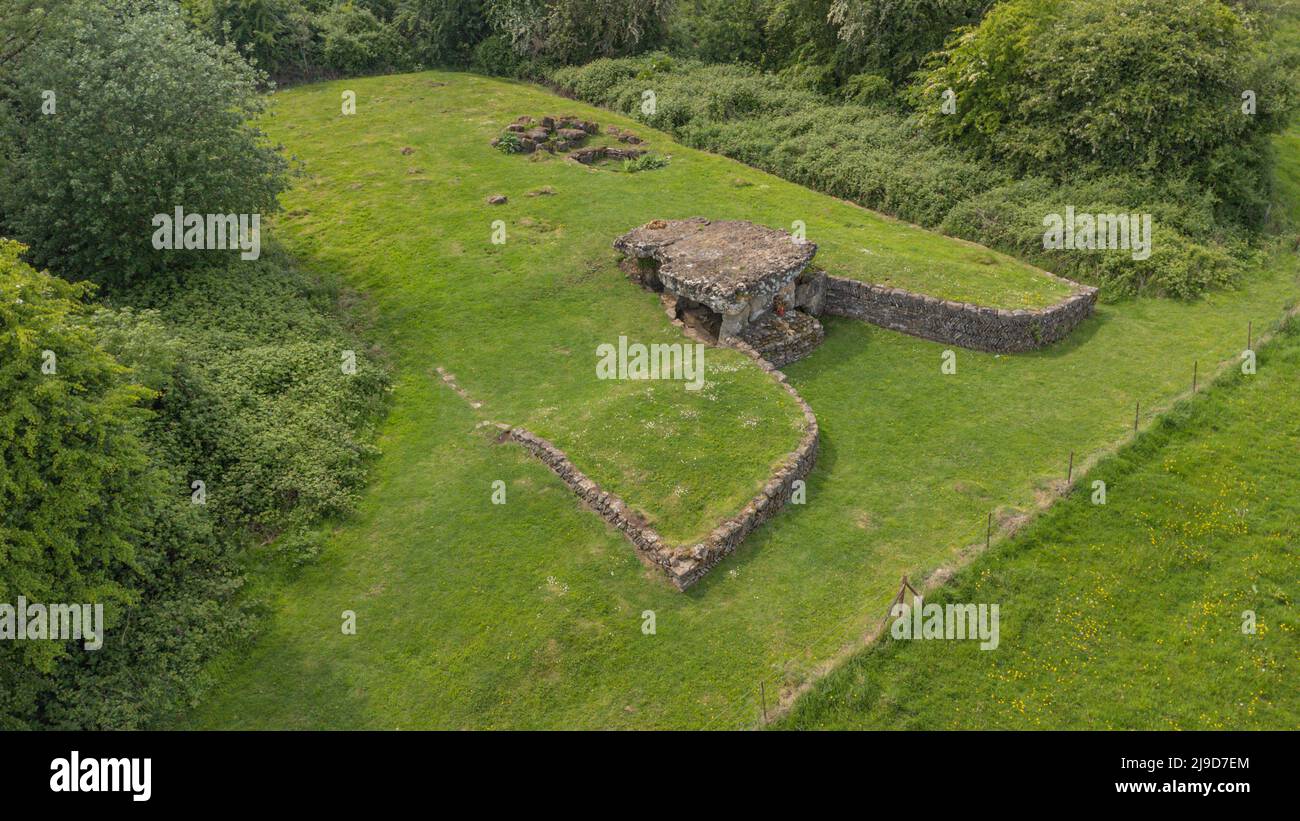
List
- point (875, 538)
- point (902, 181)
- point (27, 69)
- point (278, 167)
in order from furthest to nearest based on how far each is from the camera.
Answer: point (902, 181) → point (278, 167) → point (27, 69) → point (875, 538)

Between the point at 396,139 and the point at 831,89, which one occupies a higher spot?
the point at 831,89

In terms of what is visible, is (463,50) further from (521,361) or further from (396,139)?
(521,361)

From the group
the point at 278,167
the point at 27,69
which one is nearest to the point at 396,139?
the point at 278,167

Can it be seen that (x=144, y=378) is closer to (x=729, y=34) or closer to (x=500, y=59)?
(x=500, y=59)

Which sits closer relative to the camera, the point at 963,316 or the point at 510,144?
the point at 963,316

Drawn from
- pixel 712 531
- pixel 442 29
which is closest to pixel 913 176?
pixel 712 531
